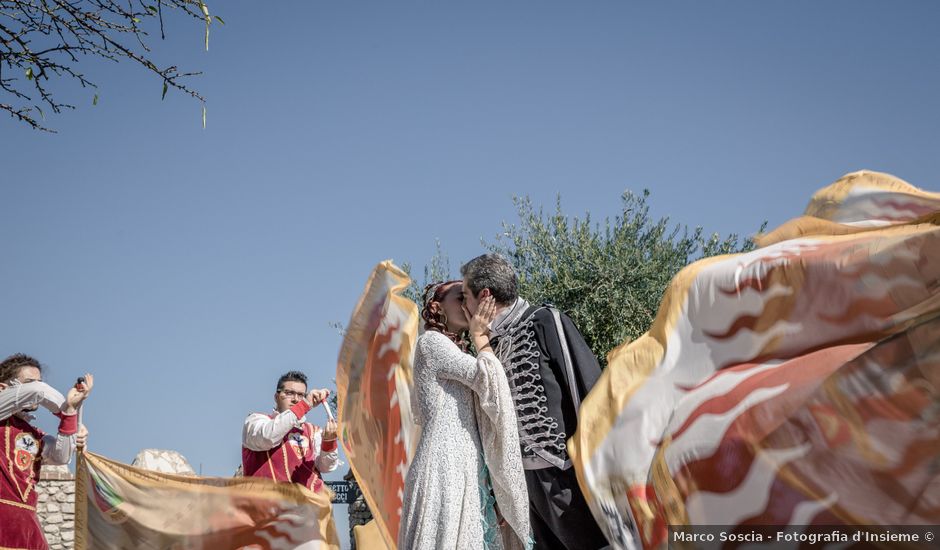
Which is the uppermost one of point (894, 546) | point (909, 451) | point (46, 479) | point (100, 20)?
point (100, 20)

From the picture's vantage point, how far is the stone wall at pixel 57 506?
35.5 feet

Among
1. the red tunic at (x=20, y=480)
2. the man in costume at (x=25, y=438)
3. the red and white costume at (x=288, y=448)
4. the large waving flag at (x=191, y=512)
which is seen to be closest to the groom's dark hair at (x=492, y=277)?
the large waving flag at (x=191, y=512)

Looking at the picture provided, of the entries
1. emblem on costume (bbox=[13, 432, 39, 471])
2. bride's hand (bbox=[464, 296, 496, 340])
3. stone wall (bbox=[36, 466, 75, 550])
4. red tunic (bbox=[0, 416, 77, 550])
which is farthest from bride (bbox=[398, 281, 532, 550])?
stone wall (bbox=[36, 466, 75, 550])

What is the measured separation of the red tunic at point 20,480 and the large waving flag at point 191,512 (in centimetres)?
48

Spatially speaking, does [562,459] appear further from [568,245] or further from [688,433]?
[568,245]

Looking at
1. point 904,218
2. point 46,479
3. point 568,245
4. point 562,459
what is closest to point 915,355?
point 904,218

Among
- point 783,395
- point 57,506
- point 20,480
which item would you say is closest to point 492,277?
point 783,395

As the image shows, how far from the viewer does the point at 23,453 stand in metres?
6.12

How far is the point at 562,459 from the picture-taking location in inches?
164

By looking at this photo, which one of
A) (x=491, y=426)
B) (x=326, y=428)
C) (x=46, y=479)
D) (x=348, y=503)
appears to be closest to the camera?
(x=491, y=426)

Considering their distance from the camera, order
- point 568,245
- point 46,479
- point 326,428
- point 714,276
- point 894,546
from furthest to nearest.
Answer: point 568,245 < point 46,479 < point 326,428 < point 714,276 < point 894,546

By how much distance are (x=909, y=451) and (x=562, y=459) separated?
2068mm

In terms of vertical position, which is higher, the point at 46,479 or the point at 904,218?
the point at 904,218

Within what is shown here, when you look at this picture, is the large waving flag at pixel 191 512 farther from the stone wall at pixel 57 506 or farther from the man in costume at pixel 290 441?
the stone wall at pixel 57 506
